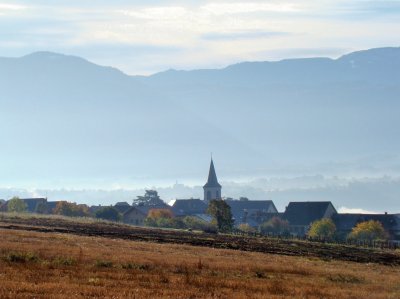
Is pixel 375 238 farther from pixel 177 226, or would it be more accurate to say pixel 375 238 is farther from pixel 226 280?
pixel 226 280

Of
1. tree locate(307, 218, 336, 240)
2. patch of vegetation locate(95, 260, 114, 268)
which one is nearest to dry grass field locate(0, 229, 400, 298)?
patch of vegetation locate(95, 260, 114, 268)

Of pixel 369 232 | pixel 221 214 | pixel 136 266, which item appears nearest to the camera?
pixel 136 266

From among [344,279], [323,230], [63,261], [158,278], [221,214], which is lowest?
[158,278]

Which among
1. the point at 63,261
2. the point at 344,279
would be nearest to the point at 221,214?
the point at 344,279

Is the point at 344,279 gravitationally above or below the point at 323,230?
below

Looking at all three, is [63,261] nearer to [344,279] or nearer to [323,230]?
[344,279]

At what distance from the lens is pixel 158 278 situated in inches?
1674

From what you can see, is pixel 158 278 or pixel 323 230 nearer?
pixel 158 278

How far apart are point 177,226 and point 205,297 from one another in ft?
485

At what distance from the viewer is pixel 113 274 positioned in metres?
42.5

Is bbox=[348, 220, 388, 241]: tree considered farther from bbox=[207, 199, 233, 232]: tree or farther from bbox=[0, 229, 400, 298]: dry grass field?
bbox=[0, 229, 400, 298]: dry grass field

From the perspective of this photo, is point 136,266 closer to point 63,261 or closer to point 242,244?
point 63,261

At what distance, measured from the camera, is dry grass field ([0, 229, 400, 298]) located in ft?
119

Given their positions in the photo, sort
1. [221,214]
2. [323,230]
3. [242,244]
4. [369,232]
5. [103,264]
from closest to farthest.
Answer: [103,264], [242,244], [221,214], [369,232], [323,230]
